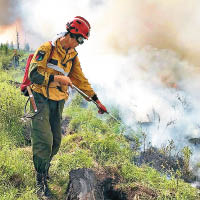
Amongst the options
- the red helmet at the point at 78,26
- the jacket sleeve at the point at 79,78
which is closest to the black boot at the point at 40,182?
the jacket sleeve at the point at 79,78

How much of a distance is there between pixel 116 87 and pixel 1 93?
918 cm

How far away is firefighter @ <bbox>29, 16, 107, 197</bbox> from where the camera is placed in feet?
11.3

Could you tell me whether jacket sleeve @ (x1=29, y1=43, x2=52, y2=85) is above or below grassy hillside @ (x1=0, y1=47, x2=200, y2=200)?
above

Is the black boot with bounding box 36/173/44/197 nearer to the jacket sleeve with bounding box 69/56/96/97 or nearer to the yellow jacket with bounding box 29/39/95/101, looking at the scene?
the yellow jacket with bounding box 29/39/95/101

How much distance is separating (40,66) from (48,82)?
241mm

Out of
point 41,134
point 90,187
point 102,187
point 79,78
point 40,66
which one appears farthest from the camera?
point 79,78

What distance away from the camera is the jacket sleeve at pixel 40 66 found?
340 centimetres

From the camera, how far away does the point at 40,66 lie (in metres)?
3.46

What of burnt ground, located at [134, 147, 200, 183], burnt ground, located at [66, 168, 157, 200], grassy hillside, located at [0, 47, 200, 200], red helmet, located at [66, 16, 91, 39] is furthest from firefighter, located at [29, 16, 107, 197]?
burnt ground, located at [134, 147, 200, 183]

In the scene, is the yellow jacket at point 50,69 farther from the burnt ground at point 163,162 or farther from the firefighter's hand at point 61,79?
the burnt ground at point 163,162

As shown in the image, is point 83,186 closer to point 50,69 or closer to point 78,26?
point 50,69

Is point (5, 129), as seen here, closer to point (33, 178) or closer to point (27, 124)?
point (27, 124)

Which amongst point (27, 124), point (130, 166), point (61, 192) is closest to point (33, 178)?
point (61, 192)

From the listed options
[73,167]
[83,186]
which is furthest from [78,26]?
[73,167]
